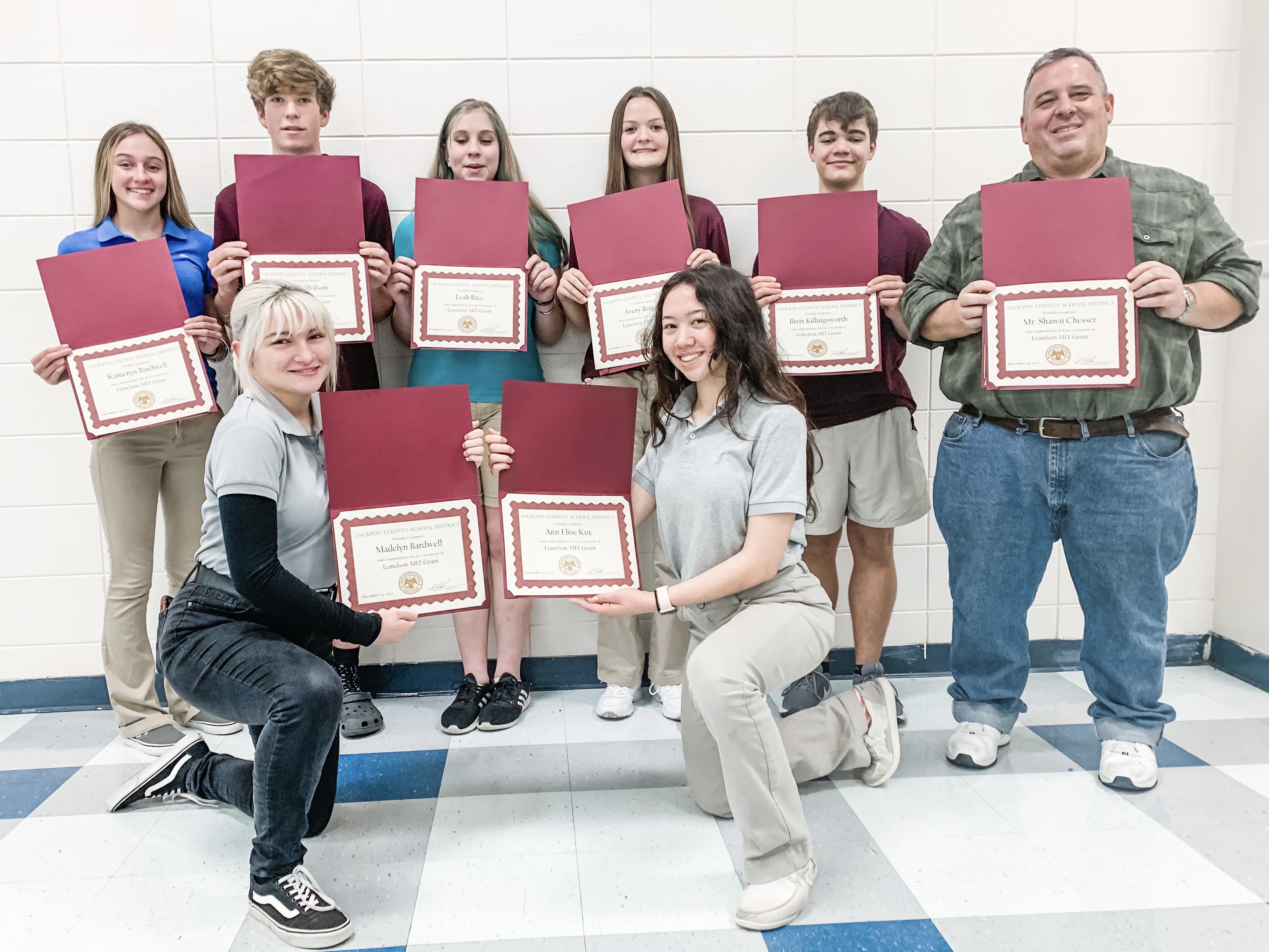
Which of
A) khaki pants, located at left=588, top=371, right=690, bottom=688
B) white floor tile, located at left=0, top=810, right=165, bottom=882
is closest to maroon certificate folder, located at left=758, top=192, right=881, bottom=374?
khaki pants, located at left=588, top=371, right=690, bottom=688

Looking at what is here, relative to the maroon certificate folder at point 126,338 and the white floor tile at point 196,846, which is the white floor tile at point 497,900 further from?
the maroon certificate folder at point 126,338

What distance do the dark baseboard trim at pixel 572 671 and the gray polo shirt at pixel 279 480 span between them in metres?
1.07

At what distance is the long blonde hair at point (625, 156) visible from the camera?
8.00 feet

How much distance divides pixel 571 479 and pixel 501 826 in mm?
789

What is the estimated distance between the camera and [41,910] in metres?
1.63

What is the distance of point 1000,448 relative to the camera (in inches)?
82.3

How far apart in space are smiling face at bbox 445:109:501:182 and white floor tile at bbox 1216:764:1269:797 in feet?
7.98

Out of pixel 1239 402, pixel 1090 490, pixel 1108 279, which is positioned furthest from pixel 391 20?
pixel 1239 402

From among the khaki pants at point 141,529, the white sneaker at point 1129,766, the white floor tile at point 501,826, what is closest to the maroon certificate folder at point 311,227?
the khaki pants at point 141,529

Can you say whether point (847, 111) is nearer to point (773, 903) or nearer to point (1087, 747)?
point (1087, 747)

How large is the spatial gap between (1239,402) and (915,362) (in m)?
1.04

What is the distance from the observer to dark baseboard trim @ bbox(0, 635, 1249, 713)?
272 cm

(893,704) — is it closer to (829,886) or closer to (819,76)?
(829,886)

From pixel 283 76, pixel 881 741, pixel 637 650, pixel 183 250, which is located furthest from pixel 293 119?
pixel 881 741
